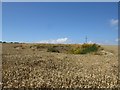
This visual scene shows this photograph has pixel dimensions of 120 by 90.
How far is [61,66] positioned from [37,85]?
448 cm

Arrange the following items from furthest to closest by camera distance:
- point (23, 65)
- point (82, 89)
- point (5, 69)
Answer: point (23, 65)
point (5, 69)
point (82, 89)

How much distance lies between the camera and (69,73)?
13539 mm

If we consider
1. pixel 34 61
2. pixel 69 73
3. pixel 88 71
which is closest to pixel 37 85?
→ pixel 69 73

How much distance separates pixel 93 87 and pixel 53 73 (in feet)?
8.49

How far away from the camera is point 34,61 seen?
16.3 m

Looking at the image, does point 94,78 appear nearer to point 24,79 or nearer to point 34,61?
point 24,79

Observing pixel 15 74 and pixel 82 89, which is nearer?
pixel 82 89

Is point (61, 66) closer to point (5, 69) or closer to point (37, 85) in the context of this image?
point (5, 69)

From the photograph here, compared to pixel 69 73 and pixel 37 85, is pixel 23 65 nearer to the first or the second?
pixel 69 73

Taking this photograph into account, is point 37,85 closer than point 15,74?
Yes

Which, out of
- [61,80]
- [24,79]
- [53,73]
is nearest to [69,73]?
[53,73]

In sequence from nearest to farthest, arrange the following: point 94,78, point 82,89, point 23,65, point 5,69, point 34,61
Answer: point 82,89, point 94,78, point 5,69, point 23,65, point 34,61

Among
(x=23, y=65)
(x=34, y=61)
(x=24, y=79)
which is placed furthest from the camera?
(x=34, y=61)

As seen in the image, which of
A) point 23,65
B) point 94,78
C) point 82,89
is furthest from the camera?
point 23,65
